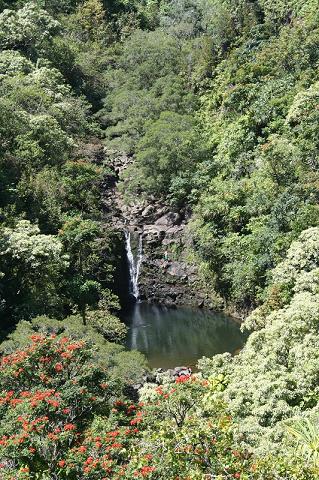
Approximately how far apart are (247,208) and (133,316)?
9.98 m

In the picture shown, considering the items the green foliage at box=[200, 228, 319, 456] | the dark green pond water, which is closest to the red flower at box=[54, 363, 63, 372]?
the green foliage at box=[200, 228, 319, 456]

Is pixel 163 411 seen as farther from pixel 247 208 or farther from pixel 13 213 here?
pixel 247 208

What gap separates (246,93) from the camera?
1665 inches

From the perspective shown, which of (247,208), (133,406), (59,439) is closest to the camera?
(59,439)

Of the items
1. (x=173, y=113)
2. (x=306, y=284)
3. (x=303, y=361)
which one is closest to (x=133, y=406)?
(x=303, y=361)

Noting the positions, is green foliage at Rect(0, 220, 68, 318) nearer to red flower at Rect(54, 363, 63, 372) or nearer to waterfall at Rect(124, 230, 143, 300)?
red flower at Rect(54, 363, 63, 372)

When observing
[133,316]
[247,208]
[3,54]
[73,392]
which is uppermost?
[3,54]

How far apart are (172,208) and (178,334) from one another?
11035mm

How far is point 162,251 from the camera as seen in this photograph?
38656mm

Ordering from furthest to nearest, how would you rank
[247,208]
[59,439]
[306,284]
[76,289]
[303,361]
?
[247,208], [76,289], [306,284], [303,361], [59,439]

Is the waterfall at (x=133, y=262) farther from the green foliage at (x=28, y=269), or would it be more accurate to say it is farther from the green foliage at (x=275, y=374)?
the green foliage at (x=275, y=374)

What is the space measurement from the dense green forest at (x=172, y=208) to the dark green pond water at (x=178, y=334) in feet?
6.52

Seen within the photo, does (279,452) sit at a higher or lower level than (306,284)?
higher

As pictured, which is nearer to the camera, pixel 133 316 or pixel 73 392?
pixel 73 392
